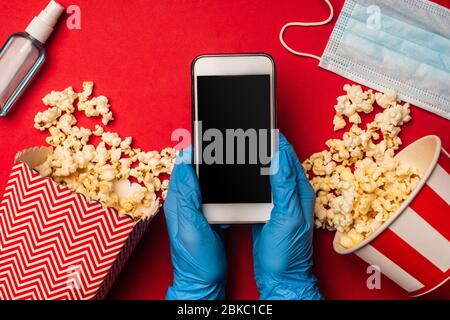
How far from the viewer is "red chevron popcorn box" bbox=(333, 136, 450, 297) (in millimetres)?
985

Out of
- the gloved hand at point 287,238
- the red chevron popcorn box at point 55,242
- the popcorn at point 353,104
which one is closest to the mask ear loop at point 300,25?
the popcorn at point 353,104

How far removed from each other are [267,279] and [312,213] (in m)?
0.20

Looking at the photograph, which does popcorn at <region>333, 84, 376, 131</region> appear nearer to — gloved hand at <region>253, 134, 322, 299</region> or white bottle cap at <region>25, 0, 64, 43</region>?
gloved hand at <region>253, 134, 322, 299</region>

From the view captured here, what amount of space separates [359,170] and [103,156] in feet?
2.10

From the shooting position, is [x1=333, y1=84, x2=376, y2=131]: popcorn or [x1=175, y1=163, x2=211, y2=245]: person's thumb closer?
[x1=175, y1=163, x2=211, y2=245]: person's thumb

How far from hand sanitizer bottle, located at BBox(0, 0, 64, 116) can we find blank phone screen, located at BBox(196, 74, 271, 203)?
43 cm

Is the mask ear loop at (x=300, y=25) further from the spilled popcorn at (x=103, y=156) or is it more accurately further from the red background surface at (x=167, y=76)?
the spilled popcorn at (x=103, y=156)

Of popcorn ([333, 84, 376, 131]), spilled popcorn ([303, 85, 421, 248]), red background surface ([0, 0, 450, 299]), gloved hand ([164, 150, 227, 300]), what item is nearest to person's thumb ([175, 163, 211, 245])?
gloved hand ([164, 150, 227, 300])

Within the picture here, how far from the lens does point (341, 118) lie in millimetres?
1224

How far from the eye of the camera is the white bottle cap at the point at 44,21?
1.18 m

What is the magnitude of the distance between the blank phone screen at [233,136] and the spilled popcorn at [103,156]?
5.9 inches

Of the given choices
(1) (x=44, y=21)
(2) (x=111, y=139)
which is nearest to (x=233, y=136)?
(2) (x=111, y=139)

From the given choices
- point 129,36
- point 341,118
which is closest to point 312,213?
point 341,118
